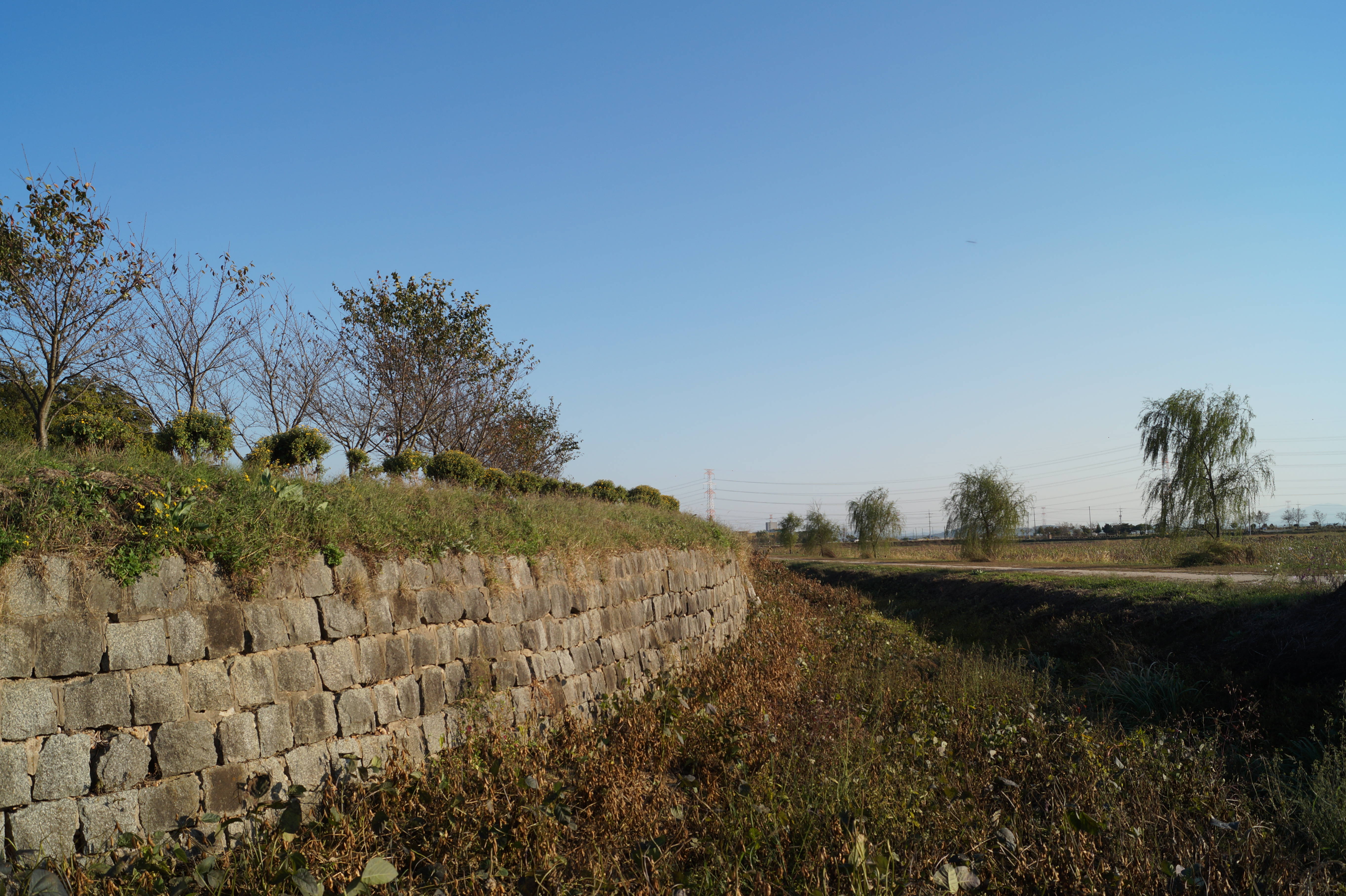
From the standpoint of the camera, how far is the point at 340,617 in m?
5.05

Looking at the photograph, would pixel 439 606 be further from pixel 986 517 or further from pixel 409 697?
pixel 986 517

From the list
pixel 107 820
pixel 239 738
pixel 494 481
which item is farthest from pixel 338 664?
pixel 494 481

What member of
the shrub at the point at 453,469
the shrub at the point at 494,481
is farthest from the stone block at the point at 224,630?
the shrub at the point at 494,481

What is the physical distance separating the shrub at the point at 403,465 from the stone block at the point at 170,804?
7457 mm

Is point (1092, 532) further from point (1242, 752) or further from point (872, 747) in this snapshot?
point (872, 747)

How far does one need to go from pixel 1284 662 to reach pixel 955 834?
23.7ft

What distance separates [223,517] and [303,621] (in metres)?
0.92

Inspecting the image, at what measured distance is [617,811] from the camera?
491 centimetres

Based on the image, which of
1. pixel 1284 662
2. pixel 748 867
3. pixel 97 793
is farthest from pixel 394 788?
pixel 1284 662

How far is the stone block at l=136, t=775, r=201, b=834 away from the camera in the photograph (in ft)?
12.6

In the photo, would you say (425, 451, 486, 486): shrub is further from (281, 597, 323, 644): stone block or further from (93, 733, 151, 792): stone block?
(93, 733, 151, 792): stone block

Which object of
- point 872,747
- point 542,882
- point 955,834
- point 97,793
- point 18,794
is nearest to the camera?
point 18,794

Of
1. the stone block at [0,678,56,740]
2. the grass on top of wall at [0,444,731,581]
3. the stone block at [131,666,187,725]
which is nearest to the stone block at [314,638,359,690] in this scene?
the grass on top of wall at [0,444,731,581]

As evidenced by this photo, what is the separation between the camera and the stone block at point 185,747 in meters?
3.99
